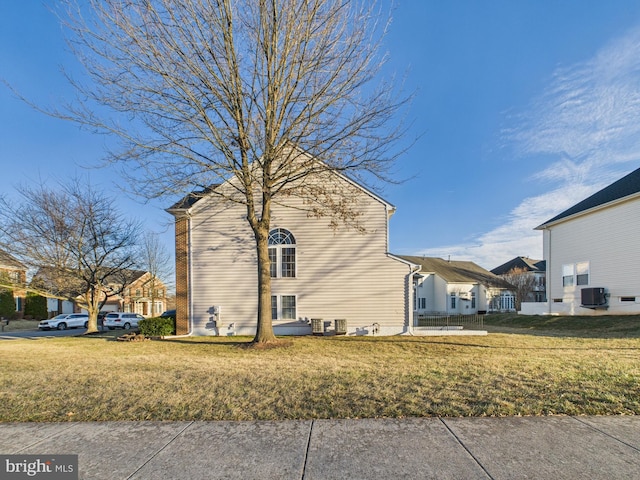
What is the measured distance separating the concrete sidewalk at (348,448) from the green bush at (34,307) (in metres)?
42.6

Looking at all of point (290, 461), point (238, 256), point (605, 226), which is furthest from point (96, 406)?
point (605, 226)

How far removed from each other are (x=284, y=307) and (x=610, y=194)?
1936 centimetres

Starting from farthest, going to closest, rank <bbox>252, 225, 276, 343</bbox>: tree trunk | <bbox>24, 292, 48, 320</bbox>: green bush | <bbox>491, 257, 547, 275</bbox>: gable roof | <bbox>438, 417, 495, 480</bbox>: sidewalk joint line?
<bbox>491, 257, 547, 275</bbox>: gable roof, <bbox>24, 292, 48, 320</bbox>: green bush, <bbox>252, 225, 276, 343</bbox>: tree trunk, <bbox>438, 417, 495, 480</bbox>: sidewalk joint line

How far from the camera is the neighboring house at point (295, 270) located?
1512cm

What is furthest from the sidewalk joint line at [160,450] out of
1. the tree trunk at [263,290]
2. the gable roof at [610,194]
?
the gable roof at [610,194]

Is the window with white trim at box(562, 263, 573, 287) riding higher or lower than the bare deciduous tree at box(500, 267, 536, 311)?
higher

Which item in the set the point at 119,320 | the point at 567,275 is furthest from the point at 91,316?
the point at 567,275

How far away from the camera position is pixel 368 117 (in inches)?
419

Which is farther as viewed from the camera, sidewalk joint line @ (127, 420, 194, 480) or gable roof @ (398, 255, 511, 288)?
gable roof @ (398, 255, 511, 288)

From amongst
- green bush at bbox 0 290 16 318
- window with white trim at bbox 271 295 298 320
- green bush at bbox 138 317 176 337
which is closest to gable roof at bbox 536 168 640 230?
window with white trim at bbox 271 295 298 320

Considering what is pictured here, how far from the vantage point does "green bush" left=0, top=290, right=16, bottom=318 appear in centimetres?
3462

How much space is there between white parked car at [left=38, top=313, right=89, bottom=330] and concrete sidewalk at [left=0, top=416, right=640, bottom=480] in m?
28.5

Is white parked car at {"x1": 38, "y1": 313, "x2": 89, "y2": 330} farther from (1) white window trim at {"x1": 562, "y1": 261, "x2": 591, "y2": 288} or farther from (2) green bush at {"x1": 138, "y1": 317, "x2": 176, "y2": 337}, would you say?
(1) white window trim at {"x1": 562, "y1": 261, "x2": 591, "y2": 288}

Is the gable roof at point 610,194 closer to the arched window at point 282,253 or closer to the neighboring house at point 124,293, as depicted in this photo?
the arched window at point 282,253
